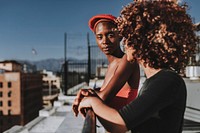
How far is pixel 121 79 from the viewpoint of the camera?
141cm

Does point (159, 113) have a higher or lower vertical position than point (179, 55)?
lower

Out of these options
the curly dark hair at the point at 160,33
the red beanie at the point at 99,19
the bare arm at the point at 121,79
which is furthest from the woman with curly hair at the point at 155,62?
the red beanie at the point at 99,19

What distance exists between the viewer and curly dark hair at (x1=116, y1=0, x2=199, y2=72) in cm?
106

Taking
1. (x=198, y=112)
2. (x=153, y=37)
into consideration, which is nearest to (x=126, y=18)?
(x=153, y=37)

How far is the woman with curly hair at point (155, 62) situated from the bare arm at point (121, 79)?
16 centimetres

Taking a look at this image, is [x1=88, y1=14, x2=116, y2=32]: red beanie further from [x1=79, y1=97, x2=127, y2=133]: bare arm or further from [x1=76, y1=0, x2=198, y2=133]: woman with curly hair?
[x1=79, y1=97, x2=127, y2=133]: bare arm

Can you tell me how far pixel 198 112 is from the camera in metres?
4.07

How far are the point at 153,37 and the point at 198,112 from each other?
345 centimetres

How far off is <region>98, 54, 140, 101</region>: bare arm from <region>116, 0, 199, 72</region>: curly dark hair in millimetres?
291

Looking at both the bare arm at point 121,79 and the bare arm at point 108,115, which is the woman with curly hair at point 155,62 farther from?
the bare arm at point 121,79

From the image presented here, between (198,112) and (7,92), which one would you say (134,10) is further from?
(7,92)

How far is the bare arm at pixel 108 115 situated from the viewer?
3.16 feet

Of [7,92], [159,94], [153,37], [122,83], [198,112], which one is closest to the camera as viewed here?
[159,94]

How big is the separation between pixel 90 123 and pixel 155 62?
399 millimetres
